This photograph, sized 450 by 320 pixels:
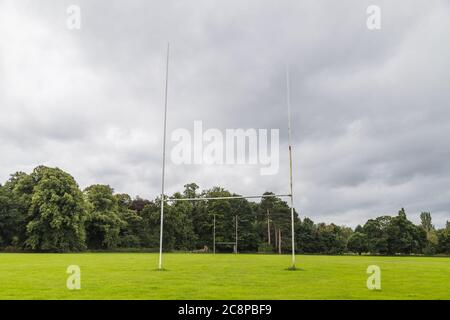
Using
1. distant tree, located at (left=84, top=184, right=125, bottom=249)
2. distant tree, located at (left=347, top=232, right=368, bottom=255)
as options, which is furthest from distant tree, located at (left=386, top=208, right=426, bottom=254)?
distant tree, located at (left=84, top=184, right=125, bottom=249)

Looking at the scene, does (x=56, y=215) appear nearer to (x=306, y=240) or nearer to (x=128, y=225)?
(x=128, y=225)

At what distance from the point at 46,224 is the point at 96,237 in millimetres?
9234

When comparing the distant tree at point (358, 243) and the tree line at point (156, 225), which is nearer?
the tree line at point (156, 225)

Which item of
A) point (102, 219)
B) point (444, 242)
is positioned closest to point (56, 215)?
point (102, 219)

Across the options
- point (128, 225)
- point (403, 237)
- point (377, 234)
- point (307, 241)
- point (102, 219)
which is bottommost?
point (307, 241)

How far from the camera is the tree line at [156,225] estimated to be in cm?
4438

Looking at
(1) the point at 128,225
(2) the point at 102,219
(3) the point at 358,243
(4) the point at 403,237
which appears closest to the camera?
(2) the point at 102,219

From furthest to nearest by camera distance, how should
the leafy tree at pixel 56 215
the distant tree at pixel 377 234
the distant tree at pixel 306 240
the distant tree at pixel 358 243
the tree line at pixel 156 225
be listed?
the distant tree at pixel 306 240
the distant tree at pixel 358 243
the distant tree at pixel 377 234
the tree line at pixel 156 225
the leafy tree at pixel 56 215

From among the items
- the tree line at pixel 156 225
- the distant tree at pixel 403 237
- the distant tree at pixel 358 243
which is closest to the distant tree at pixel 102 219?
the tree line at pixel 156 225

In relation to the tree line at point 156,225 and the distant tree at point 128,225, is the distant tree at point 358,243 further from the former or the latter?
the distant tree at point 128,225

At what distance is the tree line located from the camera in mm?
44375

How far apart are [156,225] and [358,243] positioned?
85.0 ft

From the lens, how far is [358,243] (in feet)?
174
